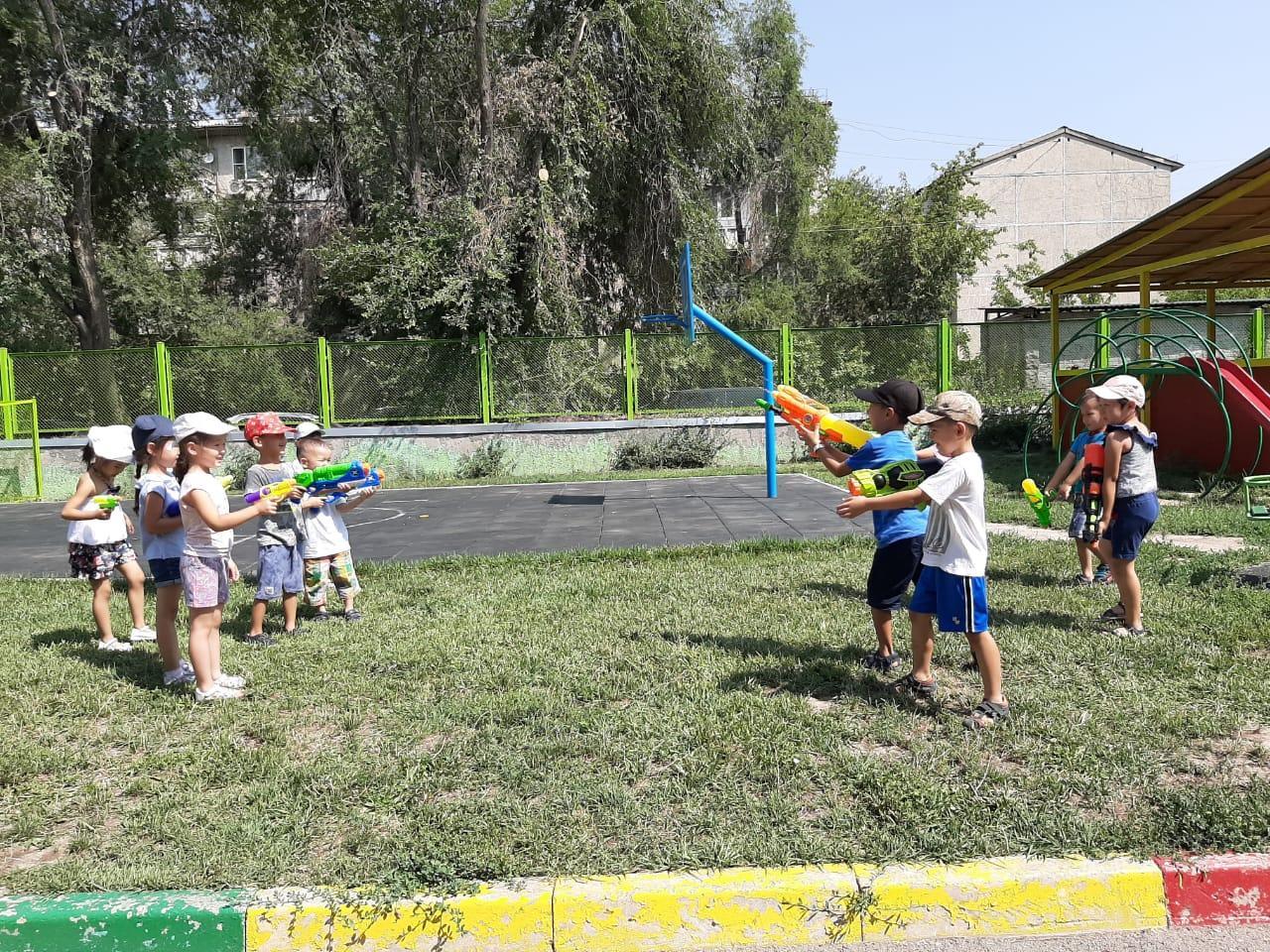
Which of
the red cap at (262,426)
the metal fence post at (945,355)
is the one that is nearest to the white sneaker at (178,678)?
the red cap at (262,426)

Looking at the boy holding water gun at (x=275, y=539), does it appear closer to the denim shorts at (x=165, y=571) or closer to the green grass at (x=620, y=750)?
the green grass at (x=620, y=750)

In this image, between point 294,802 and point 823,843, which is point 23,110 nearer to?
point 294,802

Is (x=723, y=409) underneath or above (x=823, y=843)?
above

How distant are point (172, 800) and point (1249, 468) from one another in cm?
1213

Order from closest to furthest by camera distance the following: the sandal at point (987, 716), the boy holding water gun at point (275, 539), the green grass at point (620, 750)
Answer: the green grass at point (620, 750)
the sandal at point (987, 716)
the boy holding water gun at point (275, 539)

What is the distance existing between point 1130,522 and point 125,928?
5248 millimetres

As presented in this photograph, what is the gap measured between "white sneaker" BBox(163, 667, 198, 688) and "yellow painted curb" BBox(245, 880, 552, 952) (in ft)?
7.92

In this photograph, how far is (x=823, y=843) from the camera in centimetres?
302

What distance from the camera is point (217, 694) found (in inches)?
180

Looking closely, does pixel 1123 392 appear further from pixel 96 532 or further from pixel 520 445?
pixel 520 445

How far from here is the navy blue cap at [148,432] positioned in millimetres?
4938

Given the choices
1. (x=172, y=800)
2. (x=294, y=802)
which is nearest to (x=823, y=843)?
(x=294, y=802)

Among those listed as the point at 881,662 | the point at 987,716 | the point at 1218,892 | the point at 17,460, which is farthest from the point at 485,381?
the point at 1218,892

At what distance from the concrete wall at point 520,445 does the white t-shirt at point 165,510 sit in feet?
37.6
